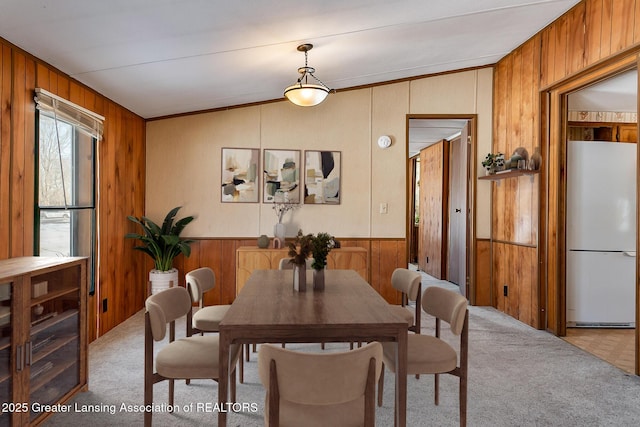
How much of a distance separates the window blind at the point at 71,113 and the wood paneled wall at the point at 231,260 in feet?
6.29

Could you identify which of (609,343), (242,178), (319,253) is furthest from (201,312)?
(609,343)

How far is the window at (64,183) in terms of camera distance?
122 inches

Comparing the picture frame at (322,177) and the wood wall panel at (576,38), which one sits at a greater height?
the wood wall panel at (576,38)

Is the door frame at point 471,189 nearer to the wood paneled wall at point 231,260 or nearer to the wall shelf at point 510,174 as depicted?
the wood paneled wall at point 231,260

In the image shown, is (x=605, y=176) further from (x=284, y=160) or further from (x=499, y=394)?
(x=284, y=160)

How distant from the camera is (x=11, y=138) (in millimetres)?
2729

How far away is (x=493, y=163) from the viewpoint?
483 centimetres

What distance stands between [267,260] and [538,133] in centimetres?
334

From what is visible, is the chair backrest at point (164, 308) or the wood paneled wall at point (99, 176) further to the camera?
the wood paneled wall at point (99, 176)

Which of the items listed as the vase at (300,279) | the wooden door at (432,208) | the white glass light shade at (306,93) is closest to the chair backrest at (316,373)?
the vase at (300,279)

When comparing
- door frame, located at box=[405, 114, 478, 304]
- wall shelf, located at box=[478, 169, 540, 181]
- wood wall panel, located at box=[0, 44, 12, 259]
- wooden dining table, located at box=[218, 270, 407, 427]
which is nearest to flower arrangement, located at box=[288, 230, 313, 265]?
wooden dining table, located at box=[218, 270, 407, 427]

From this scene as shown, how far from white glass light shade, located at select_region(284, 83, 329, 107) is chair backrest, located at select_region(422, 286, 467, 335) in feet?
6.84

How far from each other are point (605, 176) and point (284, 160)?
12.0 feet

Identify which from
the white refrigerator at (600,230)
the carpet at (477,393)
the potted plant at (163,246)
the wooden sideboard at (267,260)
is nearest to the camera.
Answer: the carpet at (477,393)
